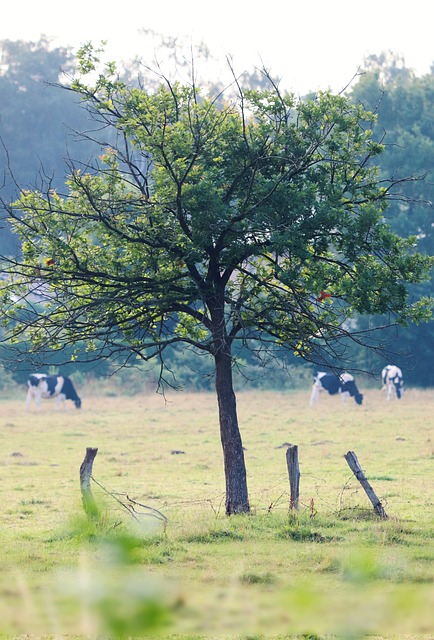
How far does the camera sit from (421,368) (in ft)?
156

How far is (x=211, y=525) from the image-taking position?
1275 centimetres

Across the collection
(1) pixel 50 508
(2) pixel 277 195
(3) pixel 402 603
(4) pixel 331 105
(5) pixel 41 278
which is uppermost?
(4) pixel 331 105

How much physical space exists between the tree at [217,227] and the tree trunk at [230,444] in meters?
0.03

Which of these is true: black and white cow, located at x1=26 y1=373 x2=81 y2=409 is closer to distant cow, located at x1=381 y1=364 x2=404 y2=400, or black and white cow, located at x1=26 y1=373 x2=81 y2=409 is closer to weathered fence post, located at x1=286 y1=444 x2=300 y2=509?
distant cow, located at x1=381 y1=364 x2=404 y2=400

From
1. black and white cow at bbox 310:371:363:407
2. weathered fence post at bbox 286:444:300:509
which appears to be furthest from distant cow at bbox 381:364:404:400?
weathered fence post at bbox 286:444:300:509

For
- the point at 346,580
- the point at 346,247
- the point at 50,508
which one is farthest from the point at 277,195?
the point at 346,580

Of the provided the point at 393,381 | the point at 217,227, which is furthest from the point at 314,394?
the point at 217,227

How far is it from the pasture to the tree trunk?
345mm

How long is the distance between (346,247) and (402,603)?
503 inches

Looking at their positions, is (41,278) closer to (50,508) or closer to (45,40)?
(50,508)

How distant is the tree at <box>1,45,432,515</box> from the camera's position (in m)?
13.3

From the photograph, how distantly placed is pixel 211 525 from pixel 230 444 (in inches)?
78.2

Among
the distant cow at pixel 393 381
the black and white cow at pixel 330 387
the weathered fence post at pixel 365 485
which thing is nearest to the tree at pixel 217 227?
the weathered fence post at pixel 365 485

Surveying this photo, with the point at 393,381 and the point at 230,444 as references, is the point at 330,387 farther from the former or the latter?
the point at 230,444
